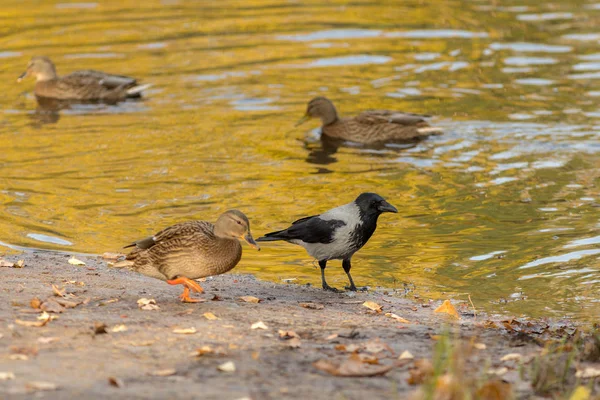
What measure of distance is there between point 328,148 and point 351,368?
994 centimetres

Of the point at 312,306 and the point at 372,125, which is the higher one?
the point at 312,306

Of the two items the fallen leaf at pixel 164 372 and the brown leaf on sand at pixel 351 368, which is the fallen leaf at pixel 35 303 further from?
the brown leaf on sand at pixel 351 368

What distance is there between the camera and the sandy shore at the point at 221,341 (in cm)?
586

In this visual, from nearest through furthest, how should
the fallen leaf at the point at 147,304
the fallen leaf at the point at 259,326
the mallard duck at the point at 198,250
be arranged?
the fallen leaf at the point at 259,326 < the fallen leaf at the point at 147,304 < the mallard duck at the point at 198,250

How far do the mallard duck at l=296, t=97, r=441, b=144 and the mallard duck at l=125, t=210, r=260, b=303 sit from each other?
25.9 ft

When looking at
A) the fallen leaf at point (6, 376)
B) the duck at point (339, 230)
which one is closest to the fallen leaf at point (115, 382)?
the fallen leaf at point (6, 376)

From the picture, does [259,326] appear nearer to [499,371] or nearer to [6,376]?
[499,371]

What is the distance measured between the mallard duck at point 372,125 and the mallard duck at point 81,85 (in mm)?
3945

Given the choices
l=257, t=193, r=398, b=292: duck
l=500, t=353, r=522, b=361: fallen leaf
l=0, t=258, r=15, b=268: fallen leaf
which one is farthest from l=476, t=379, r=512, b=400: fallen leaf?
l=0, t=258, r=15, b=268: fallen leaf

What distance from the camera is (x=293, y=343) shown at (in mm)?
6934

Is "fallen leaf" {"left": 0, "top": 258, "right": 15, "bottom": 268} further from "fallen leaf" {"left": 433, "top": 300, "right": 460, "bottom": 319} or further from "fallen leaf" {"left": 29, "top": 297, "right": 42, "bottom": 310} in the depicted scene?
"fallen leaf" {"left": 433, "top": 300, "right": 460, "bottom": 319}

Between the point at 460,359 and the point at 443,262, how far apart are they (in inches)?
191

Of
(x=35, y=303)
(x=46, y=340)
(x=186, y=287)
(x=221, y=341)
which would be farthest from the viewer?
(x=186, y=287)

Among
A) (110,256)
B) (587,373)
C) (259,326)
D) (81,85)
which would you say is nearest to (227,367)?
(259,326)
